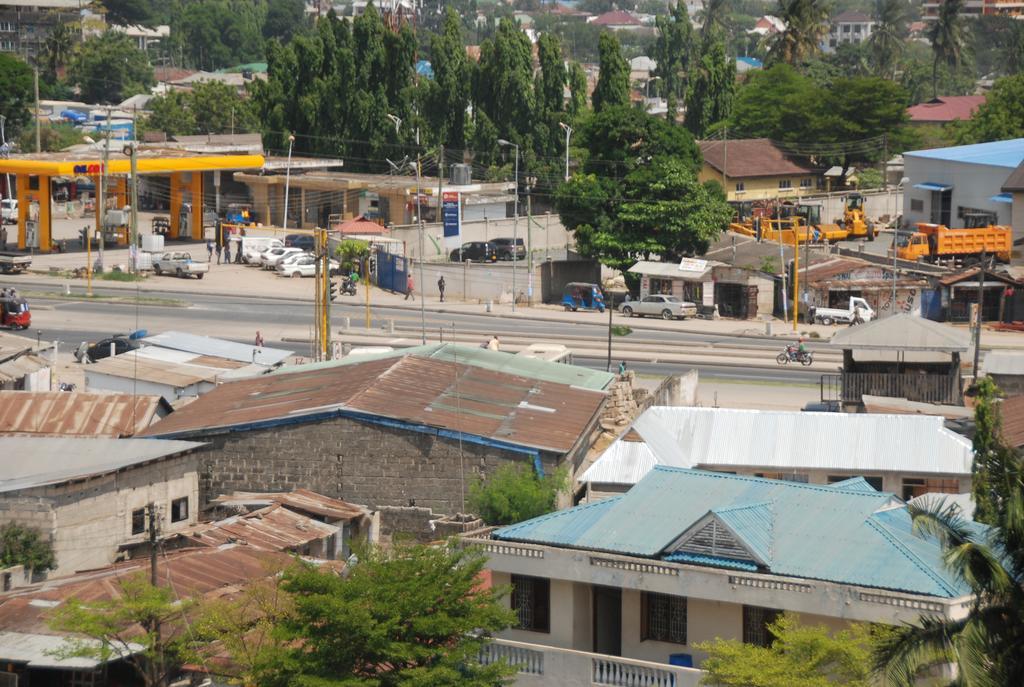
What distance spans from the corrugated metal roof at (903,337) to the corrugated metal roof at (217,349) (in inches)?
620

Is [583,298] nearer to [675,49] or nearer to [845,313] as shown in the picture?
[845,313]

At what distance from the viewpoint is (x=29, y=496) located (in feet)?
108

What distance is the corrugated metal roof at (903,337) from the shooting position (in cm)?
4575

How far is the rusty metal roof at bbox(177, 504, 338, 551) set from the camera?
1272 inches

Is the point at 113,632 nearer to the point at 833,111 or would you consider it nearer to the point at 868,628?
the point at 868,628

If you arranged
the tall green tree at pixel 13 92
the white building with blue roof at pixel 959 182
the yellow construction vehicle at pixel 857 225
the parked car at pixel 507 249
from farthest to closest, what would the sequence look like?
1. the tall green tree at pixel 13 92
2. the yellow construction vehicle at pixel 857 225
3. the white building with blue roof at pixel 959 182
4. the parked car at pixel 507 249

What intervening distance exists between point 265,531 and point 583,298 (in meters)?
41.6

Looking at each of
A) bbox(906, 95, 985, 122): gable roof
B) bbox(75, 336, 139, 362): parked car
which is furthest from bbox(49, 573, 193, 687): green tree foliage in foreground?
bbox(906, 95, 985, 122): gable roof

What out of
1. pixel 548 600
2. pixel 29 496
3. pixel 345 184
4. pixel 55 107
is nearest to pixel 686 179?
pixel 345 184

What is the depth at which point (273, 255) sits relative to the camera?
263 feet

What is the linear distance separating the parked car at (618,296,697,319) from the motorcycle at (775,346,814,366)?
11.6 metres

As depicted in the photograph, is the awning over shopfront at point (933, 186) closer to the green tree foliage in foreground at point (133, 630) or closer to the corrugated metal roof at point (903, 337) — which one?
the corrugated metal roof at point (903, 337)

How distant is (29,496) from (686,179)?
47.2m

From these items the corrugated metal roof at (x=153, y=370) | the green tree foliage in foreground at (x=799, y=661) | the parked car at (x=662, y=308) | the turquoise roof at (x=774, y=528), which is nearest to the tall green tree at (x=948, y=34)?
the parked car at (x=662, y=308)
